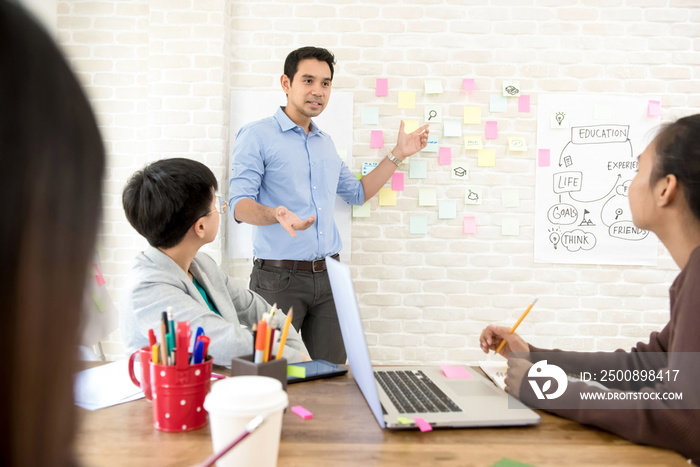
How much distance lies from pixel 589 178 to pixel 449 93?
3.18 feet

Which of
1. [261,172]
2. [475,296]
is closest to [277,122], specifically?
[261,172]

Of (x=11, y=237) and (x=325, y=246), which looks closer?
(x=11, y=237)

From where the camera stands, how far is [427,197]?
9.86ft

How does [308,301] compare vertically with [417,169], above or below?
below

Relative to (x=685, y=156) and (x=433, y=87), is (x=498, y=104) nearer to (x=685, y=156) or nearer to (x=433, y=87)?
(x=433, y=87)

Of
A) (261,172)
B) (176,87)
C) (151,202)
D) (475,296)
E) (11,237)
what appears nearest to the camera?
(11,237)

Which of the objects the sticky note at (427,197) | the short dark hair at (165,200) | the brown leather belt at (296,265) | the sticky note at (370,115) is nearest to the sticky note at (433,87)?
the sticky note at (370,115)

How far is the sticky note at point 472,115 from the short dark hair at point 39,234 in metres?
2.82

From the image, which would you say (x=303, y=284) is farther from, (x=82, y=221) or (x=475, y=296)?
(x=82, y=221)

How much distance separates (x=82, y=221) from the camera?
0.38m

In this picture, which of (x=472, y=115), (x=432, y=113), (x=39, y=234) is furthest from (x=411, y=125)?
(x=39, y=234)

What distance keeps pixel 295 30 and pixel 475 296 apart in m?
1.87

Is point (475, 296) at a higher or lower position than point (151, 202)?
lower

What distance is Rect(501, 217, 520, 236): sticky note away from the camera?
3.03m
